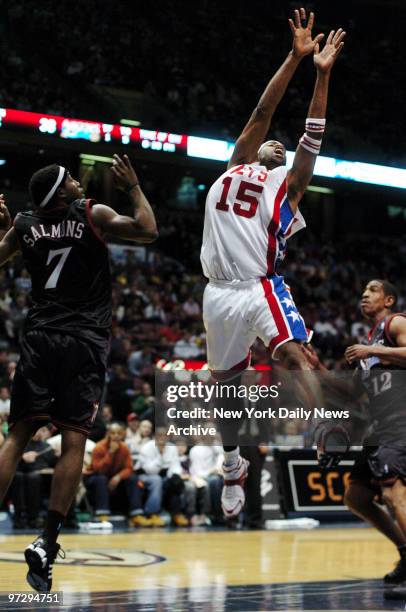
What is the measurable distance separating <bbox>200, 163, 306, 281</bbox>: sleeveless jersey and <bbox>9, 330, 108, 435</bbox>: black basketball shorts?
1.11 meters

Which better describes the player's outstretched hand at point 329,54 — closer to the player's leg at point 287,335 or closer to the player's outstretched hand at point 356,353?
the player's leg at point 287,335

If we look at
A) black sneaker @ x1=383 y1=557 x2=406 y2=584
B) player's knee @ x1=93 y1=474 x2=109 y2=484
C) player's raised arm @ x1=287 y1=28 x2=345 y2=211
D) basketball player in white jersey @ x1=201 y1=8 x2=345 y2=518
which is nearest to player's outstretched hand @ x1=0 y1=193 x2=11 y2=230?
basketball player in white jersey @ x1=201 y1=8 x2=345 y2=518

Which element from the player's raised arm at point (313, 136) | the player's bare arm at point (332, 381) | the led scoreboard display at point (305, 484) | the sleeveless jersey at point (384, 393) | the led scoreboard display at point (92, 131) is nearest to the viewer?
the player's bare arm at point (332, 381)

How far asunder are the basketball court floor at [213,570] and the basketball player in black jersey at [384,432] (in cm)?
57

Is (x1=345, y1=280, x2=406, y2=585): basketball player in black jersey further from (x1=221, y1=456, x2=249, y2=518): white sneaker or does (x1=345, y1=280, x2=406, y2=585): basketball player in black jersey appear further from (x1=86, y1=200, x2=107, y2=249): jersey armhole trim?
(x1=86, y1=200, x2=107, y2=249): jersey armhole trim

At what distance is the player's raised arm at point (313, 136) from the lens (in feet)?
20.7

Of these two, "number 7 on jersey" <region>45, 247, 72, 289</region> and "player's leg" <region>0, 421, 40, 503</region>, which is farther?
"number 7 on jersey" <region>45, 247, 72, 289</region>

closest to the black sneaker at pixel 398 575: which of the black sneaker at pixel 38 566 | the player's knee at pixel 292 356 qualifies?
the player's knee at pixel 292 356

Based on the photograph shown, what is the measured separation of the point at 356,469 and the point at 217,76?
20.3 metres

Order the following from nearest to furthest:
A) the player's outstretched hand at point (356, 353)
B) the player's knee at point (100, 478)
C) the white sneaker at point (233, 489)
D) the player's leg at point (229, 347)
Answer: the player's leg at point (229, 347) → the player's outstretched hand at point (356, 353) → the white sneaker at point (233, 489) → the player's knee at point (100, 478)

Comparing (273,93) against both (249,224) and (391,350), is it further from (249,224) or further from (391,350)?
(391,350)

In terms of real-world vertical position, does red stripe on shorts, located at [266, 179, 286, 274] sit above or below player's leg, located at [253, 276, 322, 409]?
above

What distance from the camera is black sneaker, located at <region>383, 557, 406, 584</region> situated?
7.70 meters

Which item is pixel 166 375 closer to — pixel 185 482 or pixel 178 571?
pixel 185 482
